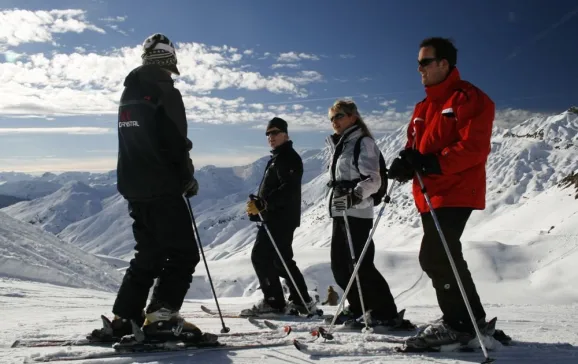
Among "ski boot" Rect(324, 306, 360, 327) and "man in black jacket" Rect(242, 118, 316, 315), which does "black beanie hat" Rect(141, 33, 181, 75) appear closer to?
"man in black jacket" Rect(242, 118, 316, 315)

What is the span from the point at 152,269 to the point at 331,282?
33.8m

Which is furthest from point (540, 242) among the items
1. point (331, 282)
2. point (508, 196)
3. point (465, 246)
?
point (508, 196)

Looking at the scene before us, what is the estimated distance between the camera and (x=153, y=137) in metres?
4.14

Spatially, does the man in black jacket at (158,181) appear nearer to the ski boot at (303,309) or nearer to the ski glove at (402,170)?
the ski glove at (402,170)

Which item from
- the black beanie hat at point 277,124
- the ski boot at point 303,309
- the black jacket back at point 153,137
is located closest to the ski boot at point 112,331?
the black jacket back at point 153,137

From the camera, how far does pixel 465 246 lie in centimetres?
3238

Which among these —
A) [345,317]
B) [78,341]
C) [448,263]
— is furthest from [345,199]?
[78,341]

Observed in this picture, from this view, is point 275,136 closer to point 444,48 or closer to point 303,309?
point 303,309

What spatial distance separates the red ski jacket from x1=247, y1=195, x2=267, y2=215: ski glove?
9.27 feet

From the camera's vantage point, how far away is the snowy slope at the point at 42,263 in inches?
480

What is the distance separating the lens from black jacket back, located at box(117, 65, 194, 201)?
4.14 m

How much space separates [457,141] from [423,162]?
1.13 feet

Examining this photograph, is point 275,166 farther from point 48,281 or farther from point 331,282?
point 331,282

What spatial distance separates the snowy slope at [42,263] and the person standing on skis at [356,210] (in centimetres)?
997
